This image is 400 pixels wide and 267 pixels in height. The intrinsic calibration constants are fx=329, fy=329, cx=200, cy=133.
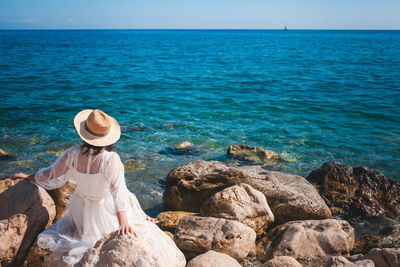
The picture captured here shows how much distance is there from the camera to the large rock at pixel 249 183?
6266mm

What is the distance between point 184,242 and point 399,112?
48.0 feet

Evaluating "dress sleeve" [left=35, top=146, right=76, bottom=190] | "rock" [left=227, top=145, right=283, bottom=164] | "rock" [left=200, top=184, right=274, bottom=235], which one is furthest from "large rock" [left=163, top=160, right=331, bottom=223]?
"dress sleeve" [left=35, top=146, right=76, bottom=190]

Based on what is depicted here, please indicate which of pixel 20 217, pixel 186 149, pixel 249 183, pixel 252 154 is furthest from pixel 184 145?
pixel 20 217

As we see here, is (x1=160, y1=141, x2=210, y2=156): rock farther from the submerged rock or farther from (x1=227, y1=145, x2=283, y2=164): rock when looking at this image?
(x1=227, y1=145, x2=283, y2=164): rock

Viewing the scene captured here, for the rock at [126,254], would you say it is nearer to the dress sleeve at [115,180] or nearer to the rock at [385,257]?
the dress sleeve at [115,180]

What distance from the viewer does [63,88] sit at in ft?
67.4

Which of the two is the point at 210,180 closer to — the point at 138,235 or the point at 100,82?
the point at 138,235

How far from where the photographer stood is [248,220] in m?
5.53

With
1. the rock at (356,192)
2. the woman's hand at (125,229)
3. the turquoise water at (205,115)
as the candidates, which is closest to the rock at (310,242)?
the rock at (356,192)

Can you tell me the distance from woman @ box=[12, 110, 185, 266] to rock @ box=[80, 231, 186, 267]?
0.14ft

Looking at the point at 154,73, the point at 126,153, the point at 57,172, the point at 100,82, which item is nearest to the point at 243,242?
the point at 57,172

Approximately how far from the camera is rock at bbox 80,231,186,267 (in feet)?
11.3

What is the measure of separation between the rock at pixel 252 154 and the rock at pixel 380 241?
14.6ft

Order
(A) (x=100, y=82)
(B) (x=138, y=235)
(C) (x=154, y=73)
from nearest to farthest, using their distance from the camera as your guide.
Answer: (B) (x=138, y=235) → (A) (x=100, y=82) → (C) (x=154, y=73)
